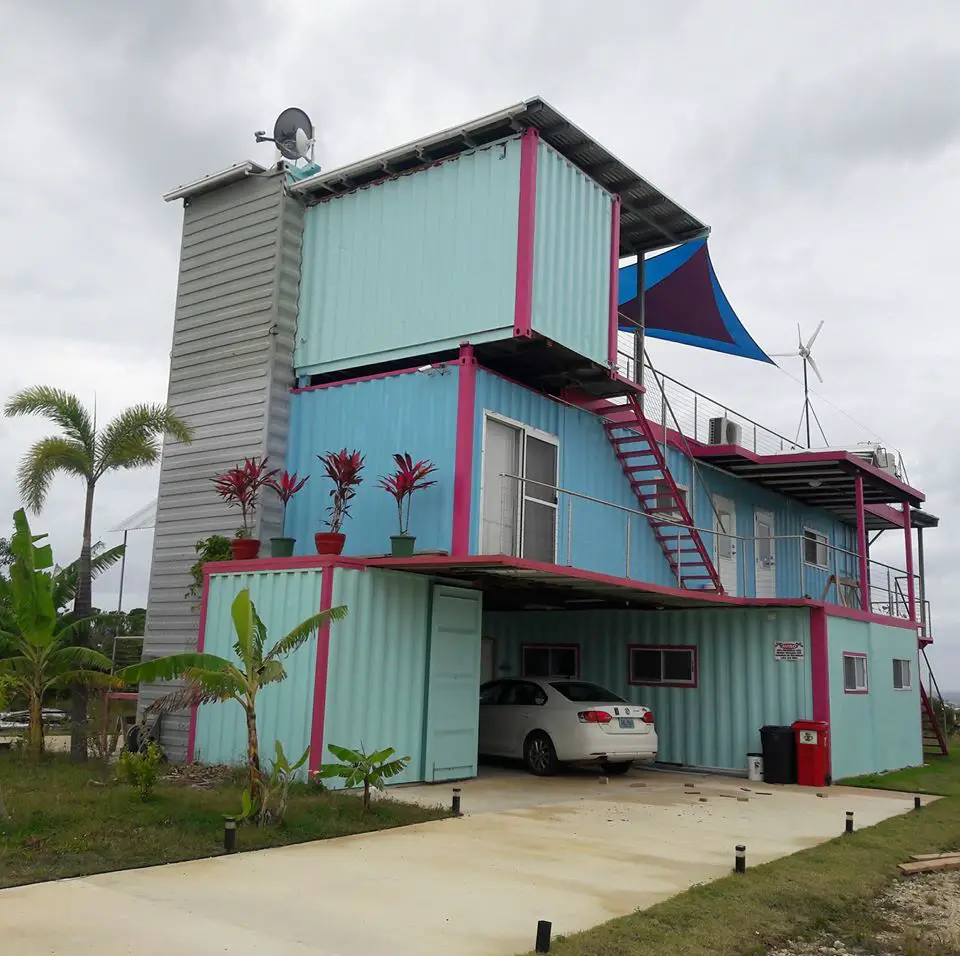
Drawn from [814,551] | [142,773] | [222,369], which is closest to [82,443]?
[222,369]

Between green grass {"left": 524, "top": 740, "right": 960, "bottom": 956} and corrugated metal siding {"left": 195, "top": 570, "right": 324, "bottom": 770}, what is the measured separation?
605cm

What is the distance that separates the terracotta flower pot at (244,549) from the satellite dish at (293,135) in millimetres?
7283

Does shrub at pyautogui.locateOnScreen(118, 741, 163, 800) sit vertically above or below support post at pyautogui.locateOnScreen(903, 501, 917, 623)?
below

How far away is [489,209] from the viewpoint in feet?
49.2

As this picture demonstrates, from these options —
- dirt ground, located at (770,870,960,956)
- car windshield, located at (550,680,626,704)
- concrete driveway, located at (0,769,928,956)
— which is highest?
car windshield, located at (550,680,626,704)

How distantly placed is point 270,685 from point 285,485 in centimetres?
331

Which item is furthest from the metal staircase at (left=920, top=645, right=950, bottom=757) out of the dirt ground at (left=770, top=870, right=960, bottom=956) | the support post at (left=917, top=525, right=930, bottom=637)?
the dirt ground at (left=770, top=870, right=960, bottom=956)

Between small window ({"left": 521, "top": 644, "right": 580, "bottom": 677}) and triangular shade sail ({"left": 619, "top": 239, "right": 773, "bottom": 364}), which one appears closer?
small window ({"left": 521, "top": 644, "right": 580, "bottom": 677})

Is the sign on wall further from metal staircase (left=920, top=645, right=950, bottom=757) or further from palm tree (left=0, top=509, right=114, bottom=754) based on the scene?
palm tree (left=0, top=509, right=114, bottom=754)

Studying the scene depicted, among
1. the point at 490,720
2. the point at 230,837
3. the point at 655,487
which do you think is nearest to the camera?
the point at 230,837

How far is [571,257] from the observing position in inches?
610

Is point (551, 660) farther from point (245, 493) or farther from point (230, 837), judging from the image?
point (230, 837)

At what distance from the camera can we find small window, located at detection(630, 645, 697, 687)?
1770 centimetres

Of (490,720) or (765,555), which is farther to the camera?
(765,555)
